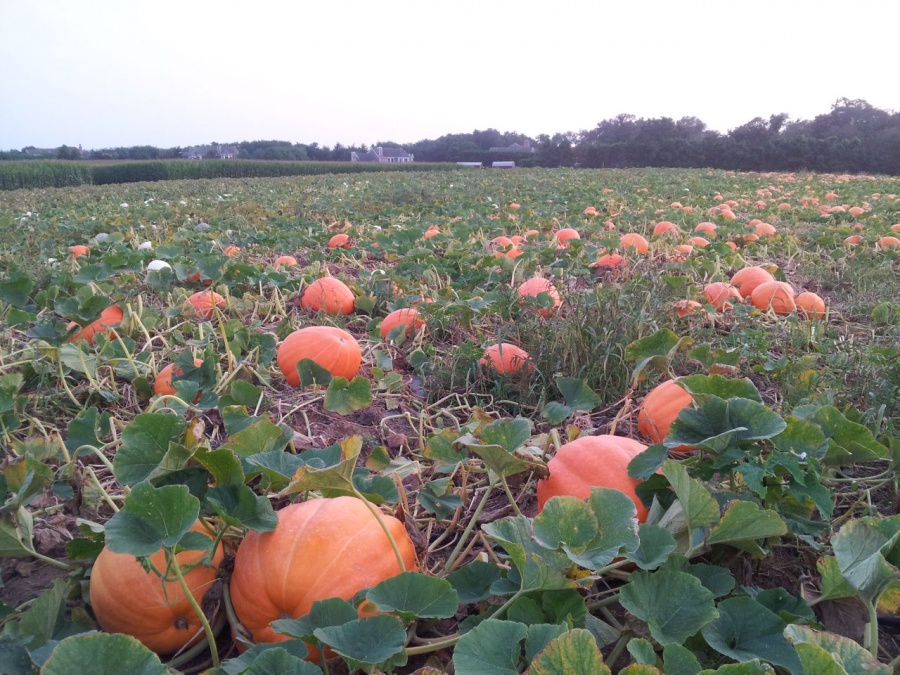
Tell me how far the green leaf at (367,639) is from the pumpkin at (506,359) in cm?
143

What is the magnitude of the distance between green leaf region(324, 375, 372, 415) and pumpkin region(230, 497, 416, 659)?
730 mm

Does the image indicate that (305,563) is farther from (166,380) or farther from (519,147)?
(519,147)

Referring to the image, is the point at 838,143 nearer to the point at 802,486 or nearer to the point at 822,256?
the point at 822,256

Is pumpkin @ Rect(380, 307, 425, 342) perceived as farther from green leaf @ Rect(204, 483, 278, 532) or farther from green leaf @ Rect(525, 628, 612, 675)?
green leaf @ Rect(525, 628, 612, 675)

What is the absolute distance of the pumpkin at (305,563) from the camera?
3.53 feet

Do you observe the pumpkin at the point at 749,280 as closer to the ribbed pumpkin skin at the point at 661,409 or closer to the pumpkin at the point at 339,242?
the ribbed pumpkin skin at the point at 661,409

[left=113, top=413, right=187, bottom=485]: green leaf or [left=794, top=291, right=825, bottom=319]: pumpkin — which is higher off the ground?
[left=113, top=413, right=187, bottom=485]: green leaf

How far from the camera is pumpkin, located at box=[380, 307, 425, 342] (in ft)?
9.09

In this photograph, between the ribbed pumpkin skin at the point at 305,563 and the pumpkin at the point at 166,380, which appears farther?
the pumpkin at the point at 166,380

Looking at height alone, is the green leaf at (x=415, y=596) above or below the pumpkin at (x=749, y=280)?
below

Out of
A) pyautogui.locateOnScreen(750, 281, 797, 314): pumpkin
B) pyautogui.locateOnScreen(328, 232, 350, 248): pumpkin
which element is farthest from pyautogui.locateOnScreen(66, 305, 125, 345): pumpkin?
pyautogui.locateOnScreen(750, 281, 797, 314): pumpkin

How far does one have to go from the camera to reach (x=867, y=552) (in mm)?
974

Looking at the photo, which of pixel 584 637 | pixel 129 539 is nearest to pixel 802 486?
pixel 584 637

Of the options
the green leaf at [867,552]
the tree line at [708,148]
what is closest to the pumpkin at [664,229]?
the green leaf at [867,552]
